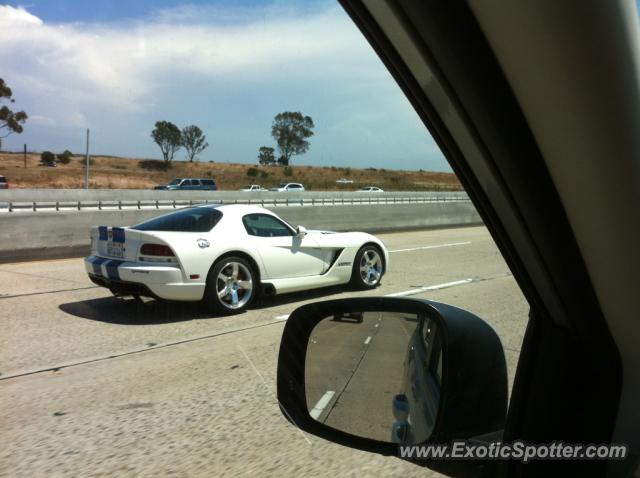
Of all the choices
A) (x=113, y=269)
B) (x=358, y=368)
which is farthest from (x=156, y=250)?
(x=358, y=368)

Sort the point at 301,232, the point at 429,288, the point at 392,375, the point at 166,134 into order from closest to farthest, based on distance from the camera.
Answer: the point at 392,375 → the point at 301,232 → the point at 429,288 → the point at 166,134

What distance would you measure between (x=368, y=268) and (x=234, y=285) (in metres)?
2.78

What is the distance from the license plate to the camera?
314 inches

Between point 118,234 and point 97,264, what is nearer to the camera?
point 118,234

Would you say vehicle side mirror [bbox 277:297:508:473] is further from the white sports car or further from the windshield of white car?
the windshield of white car

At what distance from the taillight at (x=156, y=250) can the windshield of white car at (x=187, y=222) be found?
14.4 inches

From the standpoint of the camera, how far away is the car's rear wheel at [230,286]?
795 cm

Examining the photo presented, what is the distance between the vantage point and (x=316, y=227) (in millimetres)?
22250

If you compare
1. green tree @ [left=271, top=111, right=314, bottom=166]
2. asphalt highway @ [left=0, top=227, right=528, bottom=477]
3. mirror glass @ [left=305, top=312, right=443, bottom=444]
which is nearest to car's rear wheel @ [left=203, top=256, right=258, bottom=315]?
asphalt highway @ [left=0, top=227, right=528, bottom=477]

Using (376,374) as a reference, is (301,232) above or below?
above

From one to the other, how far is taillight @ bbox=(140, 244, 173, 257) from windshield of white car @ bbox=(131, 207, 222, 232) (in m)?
0.36

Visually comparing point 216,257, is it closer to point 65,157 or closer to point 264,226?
point 264,226

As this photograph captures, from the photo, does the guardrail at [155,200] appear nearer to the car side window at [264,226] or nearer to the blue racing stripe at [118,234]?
the car side window at [264,226]

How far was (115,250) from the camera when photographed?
8.09 m
